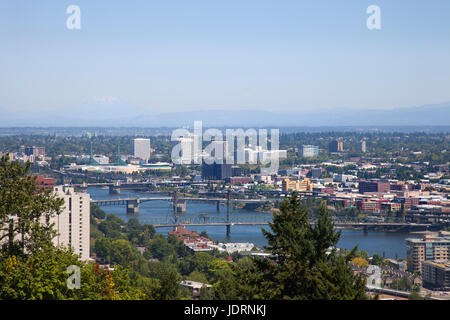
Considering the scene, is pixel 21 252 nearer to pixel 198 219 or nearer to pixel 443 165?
pixel 198 219

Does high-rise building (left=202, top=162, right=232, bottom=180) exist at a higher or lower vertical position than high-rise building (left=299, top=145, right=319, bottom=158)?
lower

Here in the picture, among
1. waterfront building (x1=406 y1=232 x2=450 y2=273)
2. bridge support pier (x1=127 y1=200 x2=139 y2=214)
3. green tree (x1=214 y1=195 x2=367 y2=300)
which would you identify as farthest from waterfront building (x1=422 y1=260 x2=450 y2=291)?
bridge support pier (x1=127 y1=200 x2=139 y2=214)

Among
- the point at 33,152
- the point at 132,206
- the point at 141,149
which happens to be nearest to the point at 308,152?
the point at 141,149

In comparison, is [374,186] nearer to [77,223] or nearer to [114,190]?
[114,190]

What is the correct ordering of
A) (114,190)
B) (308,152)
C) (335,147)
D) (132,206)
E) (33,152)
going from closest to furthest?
(132,206) → (114,190) → (33,152) → (308,152) → (335,147)

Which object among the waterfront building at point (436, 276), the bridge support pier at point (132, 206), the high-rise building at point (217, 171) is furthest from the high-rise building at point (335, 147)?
the waterfront building at point (436, 276)

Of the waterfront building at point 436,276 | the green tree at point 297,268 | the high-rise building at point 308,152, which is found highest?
the green tree at point 297,268

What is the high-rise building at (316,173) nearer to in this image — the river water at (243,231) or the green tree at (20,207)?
the river water at (243,231)

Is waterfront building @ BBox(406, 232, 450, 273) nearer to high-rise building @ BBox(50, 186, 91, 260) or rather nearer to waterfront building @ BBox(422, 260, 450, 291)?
waterfront building @ BBox(422, 260, 450, 291)
